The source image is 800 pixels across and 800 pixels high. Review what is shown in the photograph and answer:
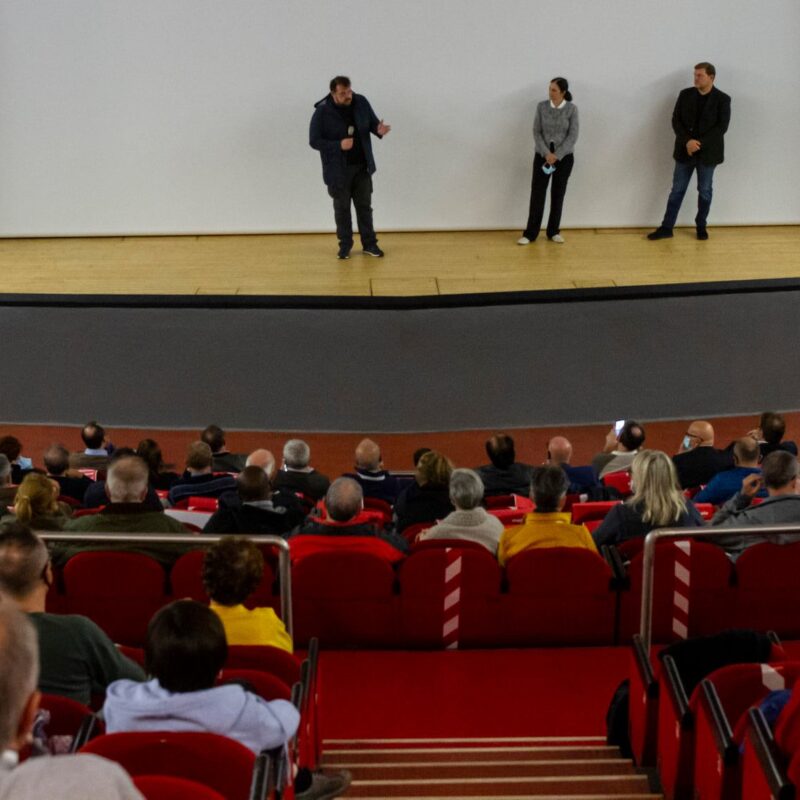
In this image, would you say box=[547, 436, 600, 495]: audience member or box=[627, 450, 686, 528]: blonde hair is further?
box=[547, 436, 600, 495]: audience member

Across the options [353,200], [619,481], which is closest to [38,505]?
[619,481]

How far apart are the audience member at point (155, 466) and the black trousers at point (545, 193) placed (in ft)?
16.6

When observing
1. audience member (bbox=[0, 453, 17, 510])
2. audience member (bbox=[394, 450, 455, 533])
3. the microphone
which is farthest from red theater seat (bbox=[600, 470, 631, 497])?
the microphone

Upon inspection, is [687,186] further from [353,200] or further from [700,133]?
[353,200]

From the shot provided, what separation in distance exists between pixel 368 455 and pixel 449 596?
1807mm

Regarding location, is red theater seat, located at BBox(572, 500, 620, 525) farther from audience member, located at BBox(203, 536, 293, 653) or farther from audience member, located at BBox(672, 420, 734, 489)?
audience member, located at BBox(203, 536, 293, 653)

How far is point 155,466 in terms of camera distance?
6484 millimetres

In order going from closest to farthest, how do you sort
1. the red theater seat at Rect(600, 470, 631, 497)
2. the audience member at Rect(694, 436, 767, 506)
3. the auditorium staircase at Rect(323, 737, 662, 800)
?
the auditorium staircase at Rect(323, 737, 662, 800) < the audience member at Rect(694, 436, 767, 506) < the red theater seat at Rect(600, 470, 631, 497)

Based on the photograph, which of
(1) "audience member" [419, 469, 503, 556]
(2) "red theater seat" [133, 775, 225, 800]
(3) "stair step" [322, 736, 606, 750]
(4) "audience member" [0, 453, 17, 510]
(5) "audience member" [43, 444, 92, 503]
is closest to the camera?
(2) "red theater seat" [133, 775, 225, 800]

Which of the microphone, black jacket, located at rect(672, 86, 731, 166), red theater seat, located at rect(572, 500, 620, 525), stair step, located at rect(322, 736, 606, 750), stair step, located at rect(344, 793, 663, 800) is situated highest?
black jacket, located at rect(672, 86, 731, 166)

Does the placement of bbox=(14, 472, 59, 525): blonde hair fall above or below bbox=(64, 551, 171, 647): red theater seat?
above

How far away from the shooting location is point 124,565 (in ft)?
15.3

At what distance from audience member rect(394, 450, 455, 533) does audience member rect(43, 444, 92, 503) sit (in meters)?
1.90

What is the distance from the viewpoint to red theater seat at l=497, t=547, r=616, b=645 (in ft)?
15.4
